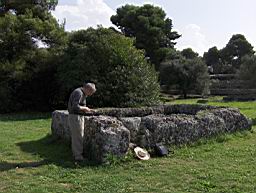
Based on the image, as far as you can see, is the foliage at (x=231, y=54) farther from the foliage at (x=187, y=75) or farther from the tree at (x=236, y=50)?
the foliage at (x=187, y=75)

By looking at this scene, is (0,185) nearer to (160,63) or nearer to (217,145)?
(217,145)

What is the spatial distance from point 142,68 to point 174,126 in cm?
1136

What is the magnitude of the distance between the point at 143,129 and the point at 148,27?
39.4 meters

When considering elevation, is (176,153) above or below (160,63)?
below

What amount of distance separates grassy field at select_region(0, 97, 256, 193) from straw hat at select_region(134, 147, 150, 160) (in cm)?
19

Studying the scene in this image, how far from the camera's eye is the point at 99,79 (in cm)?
2155

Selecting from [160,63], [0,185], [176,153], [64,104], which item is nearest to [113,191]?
[0,185]

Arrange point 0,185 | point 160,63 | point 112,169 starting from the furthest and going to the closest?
1. point 160,63
2. point 112,169
3. point 0,185

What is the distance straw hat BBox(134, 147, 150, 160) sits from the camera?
9.99m

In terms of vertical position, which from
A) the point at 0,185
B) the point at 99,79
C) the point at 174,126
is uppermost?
the point at 99,79

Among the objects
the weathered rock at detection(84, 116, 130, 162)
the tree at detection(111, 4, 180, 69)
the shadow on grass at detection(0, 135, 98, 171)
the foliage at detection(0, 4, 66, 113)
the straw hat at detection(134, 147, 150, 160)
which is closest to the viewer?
the shadow on grass at detection(0, 135, 98, 171)

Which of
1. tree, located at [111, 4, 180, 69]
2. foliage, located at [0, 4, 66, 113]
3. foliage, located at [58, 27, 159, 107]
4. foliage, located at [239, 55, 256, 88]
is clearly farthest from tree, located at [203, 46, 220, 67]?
foliage, located at [58, 27, 159, 107]

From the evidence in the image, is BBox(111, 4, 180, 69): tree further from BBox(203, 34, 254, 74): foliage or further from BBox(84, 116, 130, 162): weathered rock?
BBox(84, 116, 130, 162): weathered rock

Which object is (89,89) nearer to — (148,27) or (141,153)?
(141,153)
